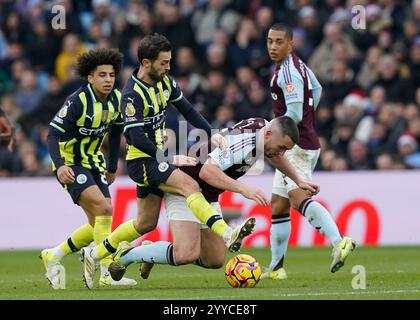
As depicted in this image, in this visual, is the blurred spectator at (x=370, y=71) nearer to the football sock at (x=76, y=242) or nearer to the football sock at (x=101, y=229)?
the football sock at (x=76, y=242)

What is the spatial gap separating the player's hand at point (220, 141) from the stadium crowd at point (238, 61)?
7.17 metres

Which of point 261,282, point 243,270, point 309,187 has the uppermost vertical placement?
point 309,187

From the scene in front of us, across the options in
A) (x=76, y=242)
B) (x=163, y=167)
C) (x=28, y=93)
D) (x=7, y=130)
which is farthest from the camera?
(x=28, y=93)

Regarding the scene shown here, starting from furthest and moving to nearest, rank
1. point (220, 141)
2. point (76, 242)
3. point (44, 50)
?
point (44, 50) < point (76, 242) < point (220, 141)

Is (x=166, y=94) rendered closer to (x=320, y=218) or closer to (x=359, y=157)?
(x=320, y=218)

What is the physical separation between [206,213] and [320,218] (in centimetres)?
162

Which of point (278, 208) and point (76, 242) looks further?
point (278, 208)

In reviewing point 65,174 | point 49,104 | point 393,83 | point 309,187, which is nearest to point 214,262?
point 309,187

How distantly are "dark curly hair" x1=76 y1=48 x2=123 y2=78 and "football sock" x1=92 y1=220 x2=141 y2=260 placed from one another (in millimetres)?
1593

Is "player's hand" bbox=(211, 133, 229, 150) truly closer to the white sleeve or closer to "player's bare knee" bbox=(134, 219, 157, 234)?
the white sleeve

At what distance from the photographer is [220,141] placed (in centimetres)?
959

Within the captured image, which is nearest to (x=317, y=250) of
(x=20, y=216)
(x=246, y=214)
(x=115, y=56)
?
(x=246, y=214)
